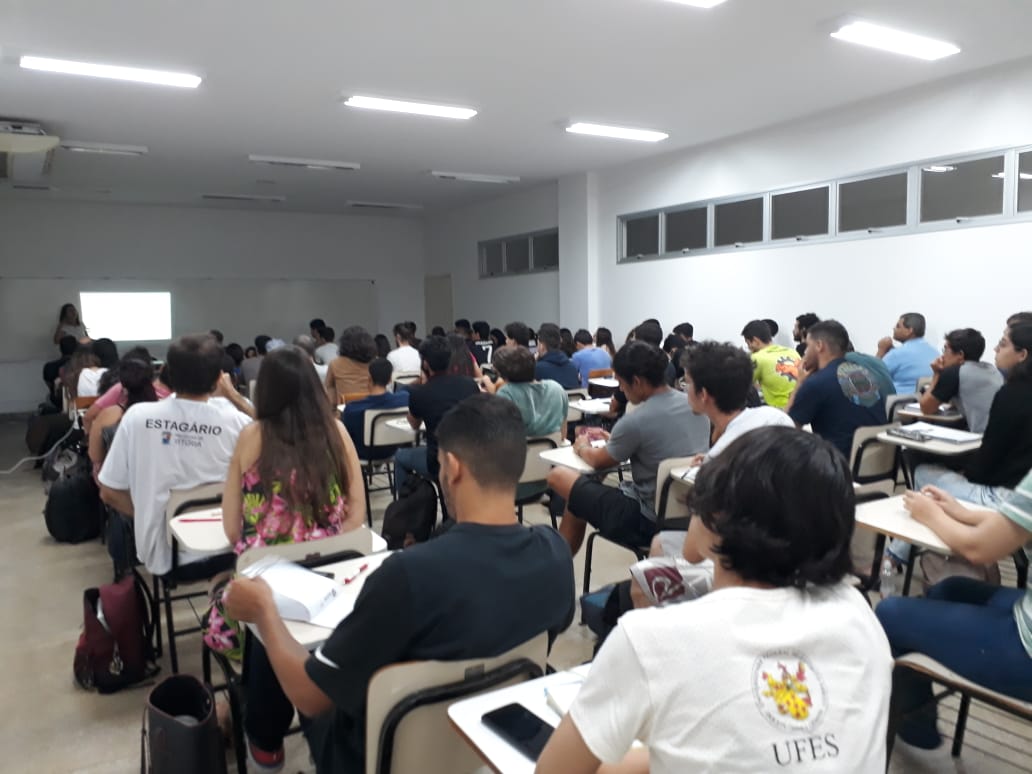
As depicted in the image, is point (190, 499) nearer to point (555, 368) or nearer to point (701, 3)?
point (555, 368)

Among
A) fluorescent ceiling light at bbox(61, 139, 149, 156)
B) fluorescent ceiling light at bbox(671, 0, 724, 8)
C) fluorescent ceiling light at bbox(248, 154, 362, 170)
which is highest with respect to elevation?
fluorescent ceiling light at bbox(248, 154, 362, 170)

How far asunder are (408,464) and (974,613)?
302 cm

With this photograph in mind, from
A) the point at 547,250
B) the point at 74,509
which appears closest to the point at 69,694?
the point at 74,509

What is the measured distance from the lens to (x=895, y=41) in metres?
4.76

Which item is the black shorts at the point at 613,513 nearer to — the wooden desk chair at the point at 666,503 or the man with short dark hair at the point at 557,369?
the wooden desk chair at the point at 666,503

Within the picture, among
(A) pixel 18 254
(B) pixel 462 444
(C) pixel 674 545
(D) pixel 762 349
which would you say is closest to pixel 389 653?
(B) pixel 462 444

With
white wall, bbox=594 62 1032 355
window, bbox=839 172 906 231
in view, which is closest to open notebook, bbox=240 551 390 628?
white wall, bbox=594 62 1032 355

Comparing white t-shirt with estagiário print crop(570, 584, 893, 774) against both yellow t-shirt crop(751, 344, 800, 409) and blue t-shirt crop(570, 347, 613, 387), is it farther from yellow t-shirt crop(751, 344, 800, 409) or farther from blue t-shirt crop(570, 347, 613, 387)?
blue t-shirt crop(570, 347, 613, 387)

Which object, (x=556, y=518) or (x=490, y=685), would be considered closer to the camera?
(x=490, y=685)

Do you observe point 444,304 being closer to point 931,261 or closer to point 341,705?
point 931,261

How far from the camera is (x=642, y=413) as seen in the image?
9.73 ft

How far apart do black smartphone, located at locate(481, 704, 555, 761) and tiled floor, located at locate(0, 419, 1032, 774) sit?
130 cm

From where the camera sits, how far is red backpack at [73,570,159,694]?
2.67 meters

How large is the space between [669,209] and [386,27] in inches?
193
